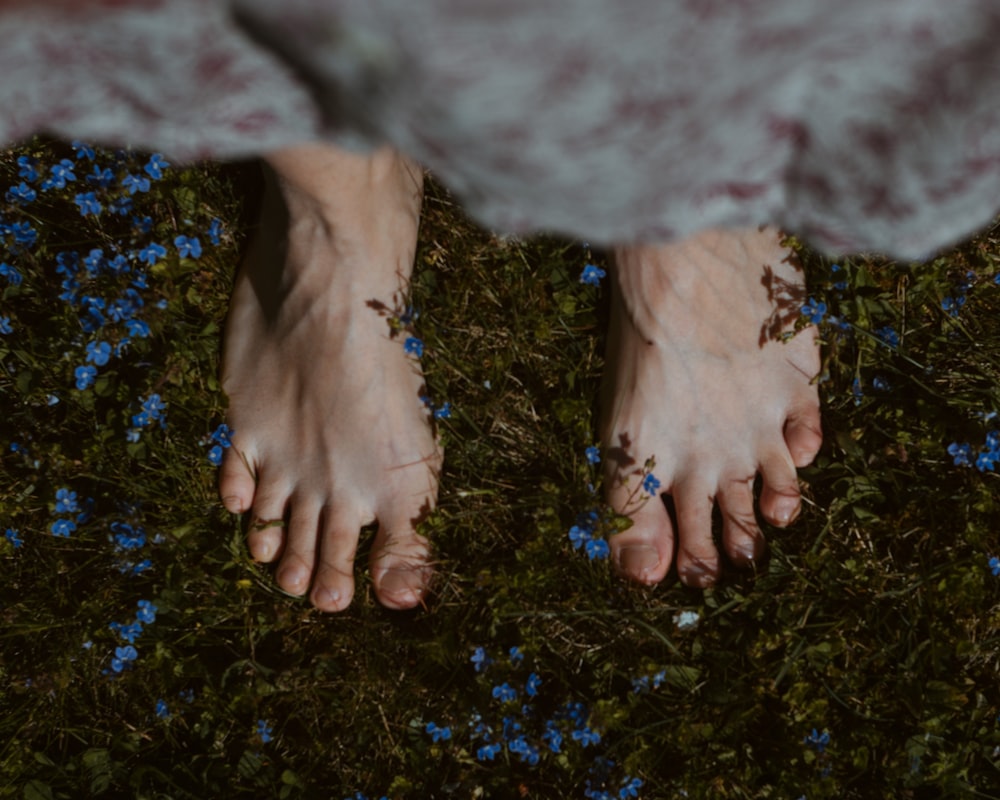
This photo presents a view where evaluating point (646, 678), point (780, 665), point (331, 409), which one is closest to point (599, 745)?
point (646, 678)

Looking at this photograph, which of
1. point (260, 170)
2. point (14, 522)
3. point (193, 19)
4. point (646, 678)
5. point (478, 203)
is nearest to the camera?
point (193, 19)

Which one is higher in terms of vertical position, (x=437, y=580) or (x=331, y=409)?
(x=331, y=409)

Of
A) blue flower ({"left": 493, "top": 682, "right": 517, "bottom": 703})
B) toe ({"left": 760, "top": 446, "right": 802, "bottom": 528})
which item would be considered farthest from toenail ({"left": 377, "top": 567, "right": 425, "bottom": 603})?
toe ({"left": 760, "top": 446, "right": 802, "bottom": 528})

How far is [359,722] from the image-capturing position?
7.02ft

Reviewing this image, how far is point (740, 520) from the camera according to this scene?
Result: 2111mm

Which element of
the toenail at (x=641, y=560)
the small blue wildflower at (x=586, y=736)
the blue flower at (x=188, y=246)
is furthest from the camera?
the blue flower at (x=188, y=246)

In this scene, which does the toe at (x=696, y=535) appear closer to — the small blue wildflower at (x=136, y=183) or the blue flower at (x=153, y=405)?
the blue flower at (x=153, y=405)

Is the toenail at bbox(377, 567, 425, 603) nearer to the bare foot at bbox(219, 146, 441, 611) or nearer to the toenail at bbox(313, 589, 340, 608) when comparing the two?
the bare foot at bbox(219, 146, 441, 611)

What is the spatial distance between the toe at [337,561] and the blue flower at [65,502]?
0.59 meters

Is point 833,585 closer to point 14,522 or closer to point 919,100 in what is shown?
point 919,100

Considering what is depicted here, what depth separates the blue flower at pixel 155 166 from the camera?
86.7 inches

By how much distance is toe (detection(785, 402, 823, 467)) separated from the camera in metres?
2.12

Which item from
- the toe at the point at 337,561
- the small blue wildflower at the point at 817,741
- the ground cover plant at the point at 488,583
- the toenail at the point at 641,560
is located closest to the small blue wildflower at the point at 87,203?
the ground cover plant at the point at 488,583

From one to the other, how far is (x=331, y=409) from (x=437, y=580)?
48 cm
